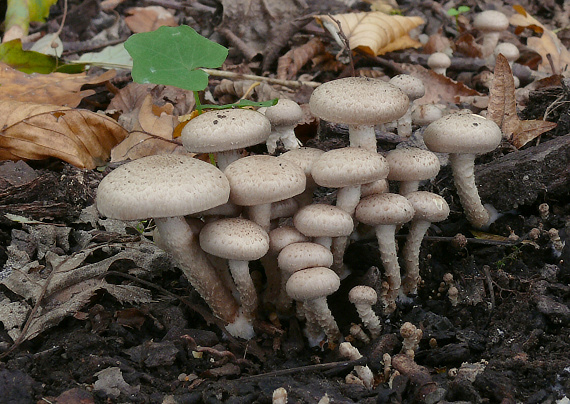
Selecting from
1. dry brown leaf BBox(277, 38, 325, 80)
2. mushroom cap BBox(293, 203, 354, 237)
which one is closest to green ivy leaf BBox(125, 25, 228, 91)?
mushroom cap BBox(293, 203, 354, 237)

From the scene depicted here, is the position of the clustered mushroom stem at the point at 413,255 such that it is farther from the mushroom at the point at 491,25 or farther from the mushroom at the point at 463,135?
the mushroom at the point at 491,25

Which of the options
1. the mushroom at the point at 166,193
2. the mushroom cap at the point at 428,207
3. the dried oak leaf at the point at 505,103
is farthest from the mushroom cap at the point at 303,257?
the dried oak leaf at the point at 505,103

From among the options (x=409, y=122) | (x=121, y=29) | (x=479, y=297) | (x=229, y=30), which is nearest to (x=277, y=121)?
(x=409, y=122)

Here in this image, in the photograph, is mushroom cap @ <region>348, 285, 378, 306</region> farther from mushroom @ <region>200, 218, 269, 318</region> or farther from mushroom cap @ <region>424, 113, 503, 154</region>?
mushroom cap @ <region>424, 113, 503, 154</region>

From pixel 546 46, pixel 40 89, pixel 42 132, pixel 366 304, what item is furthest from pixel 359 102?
pixel 546 46

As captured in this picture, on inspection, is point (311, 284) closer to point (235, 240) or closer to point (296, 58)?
point (235, 240)

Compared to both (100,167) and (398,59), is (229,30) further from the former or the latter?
(100,167)
